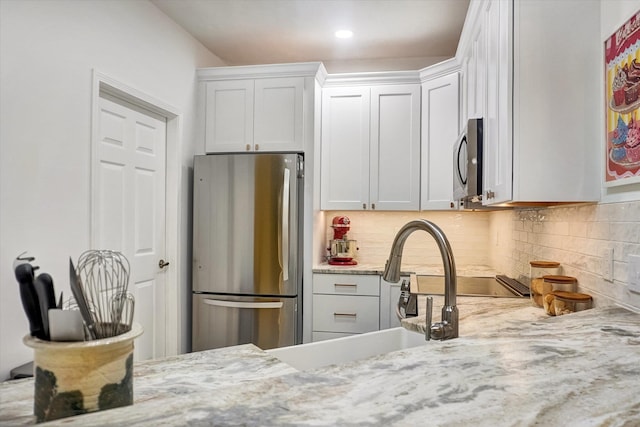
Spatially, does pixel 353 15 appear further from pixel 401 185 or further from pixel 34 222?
pixel 34 222

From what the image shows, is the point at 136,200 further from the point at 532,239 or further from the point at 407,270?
the point at 532,239

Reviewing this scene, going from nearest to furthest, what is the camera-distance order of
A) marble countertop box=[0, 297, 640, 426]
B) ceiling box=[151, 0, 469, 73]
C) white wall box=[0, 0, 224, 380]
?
marble countertop box=[0, 297, 640, 426] < white wall box=[0, 0, 224, 380] < ceiling box=[151, 0, 469, 73]

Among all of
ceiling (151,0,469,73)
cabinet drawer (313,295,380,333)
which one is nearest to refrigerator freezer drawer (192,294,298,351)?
cabinet drawer (313,295,380,333)

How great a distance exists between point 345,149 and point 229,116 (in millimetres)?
951

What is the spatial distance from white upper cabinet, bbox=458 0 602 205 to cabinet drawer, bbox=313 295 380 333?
1.66 metres

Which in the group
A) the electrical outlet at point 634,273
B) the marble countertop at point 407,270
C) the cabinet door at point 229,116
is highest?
the cabinet door at point 229,116

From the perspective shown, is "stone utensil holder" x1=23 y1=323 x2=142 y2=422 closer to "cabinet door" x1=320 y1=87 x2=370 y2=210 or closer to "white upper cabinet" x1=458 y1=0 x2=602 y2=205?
"white upper cabinet" x1=458 y1=0 x2=602 y2=205

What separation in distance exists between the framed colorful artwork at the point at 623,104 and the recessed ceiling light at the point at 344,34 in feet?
6.44

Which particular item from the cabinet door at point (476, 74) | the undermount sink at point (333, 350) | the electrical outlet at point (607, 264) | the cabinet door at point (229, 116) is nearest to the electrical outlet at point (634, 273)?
the electrical outlet at point (607, 264)

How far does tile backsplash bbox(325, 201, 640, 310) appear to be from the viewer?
4.62 feet

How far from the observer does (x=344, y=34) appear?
3.21 meters

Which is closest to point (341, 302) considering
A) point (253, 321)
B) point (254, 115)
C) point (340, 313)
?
point (340, 313)

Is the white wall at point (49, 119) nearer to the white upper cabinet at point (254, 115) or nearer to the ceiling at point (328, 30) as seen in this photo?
the ceiling at point (328, 30)

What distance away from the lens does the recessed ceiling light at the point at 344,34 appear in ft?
10.4
